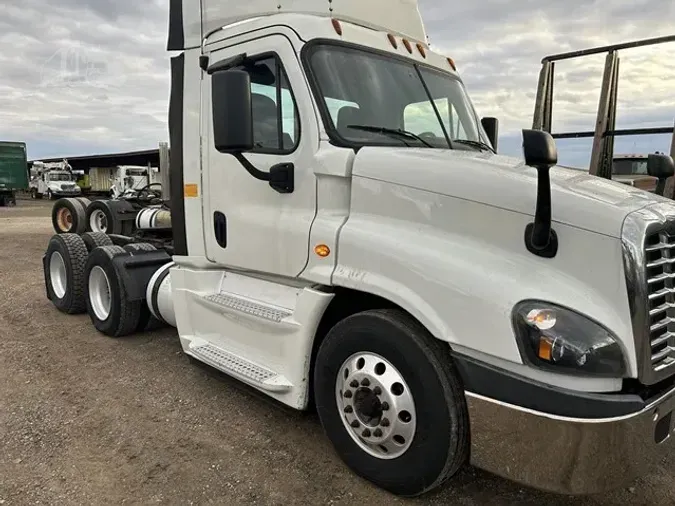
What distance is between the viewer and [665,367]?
2.36 metres

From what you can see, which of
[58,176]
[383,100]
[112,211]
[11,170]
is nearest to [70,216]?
[112,211]

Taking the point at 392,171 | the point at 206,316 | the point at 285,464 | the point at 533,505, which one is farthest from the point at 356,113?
the point at 533,505

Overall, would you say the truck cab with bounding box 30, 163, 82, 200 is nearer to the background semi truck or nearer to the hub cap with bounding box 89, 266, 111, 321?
the background semi truck

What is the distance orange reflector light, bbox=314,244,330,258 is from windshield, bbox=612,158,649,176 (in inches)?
267

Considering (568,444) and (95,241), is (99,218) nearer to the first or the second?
(95,241)

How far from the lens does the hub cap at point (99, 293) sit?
5.98m

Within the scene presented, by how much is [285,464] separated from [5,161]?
36585 mm

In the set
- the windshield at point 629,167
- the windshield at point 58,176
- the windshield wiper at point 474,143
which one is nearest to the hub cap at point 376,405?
the windshield wiper at point 474,143

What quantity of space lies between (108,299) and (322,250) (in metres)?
3.82

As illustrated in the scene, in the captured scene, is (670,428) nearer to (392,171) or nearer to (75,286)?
(392,171)

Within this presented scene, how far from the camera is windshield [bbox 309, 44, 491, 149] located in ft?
10.7

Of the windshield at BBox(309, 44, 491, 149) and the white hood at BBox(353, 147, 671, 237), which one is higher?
the windshield at BBox(309, 44, 491, 149)

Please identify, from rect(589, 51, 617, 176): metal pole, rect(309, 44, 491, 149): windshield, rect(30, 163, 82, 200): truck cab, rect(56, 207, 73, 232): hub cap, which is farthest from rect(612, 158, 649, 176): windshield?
rect(30, 163, 82, 200): truck cab

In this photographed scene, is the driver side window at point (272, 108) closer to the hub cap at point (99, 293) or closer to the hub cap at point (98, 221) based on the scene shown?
the hub cap at point (99, 293)
